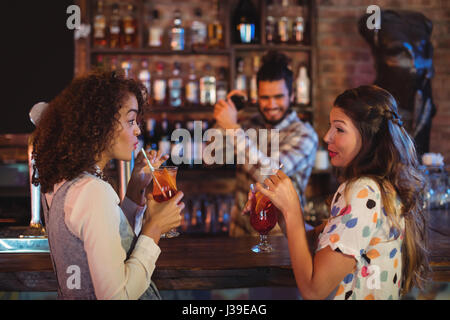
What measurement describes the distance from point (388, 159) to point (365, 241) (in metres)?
0.26

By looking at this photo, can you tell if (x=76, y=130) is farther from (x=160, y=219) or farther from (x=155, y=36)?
(x=155, y=36)

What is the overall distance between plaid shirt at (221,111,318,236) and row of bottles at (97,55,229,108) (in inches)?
36.6

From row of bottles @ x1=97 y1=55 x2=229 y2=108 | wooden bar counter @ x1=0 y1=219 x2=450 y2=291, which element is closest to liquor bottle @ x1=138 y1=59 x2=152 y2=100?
row of bottles @ x1=97 y1=55 x2=229 y2=108

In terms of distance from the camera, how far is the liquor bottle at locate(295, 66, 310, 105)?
3.54m

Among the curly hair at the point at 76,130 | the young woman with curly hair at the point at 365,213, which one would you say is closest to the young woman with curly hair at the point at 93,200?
the curly hair at the point at 76,130

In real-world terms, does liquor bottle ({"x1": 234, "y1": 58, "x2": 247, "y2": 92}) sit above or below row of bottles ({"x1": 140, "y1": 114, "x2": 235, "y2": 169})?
above

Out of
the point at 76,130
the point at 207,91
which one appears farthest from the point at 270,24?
the point at 76,130

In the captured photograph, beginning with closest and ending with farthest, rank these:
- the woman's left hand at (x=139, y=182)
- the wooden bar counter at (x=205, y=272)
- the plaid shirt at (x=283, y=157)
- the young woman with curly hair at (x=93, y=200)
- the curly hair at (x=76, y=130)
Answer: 1. the young woman with curly hair at (x=93, y=200)
2. the curly hair at (x=76, y=130)
3. the wooden bar counter at (x=205, y=272)
4. the woman's left hand at (x=139, y=182)
5. the plaid shirt at (x=283, y=157)

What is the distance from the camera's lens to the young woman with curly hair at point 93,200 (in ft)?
3.54

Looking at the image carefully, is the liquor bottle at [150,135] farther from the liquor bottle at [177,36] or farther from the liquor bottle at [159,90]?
the liquor bottle at [177,36]

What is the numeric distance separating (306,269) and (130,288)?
0.47m

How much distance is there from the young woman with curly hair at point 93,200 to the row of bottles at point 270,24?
232cm

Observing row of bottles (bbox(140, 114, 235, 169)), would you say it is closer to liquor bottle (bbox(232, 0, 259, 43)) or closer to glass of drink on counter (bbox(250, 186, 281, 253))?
liquor bottle (bbox(232, 0, 259, 43))
